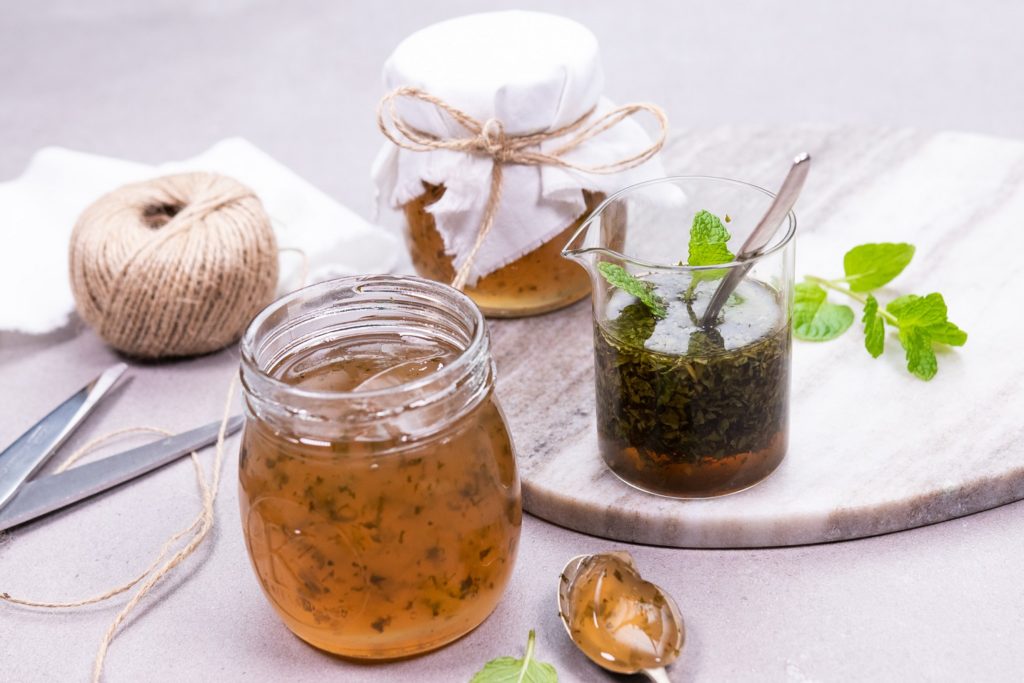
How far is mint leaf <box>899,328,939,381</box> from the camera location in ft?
4.94

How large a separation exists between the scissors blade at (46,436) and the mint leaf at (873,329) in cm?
107

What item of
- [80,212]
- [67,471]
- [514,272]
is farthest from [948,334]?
[80,212]

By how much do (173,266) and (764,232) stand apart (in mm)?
864

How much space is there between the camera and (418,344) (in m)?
1.22

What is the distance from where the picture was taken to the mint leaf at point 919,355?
4.94 feet

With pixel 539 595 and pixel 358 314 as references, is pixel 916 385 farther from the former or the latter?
pixel 358 314

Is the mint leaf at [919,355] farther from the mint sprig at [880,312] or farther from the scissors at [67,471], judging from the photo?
the scissors at [67,471]

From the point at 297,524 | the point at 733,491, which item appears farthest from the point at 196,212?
the point at 733,491

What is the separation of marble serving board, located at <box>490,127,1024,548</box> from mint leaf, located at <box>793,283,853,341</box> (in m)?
0.02

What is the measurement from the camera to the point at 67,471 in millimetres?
1480

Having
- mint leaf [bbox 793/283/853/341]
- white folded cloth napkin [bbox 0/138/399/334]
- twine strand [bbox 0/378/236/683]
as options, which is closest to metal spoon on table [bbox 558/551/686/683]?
twine strand [bbox 0/378/236/683]

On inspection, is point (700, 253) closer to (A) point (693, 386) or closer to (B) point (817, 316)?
(A) point (693, 386)

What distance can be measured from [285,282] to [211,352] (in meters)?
0.21

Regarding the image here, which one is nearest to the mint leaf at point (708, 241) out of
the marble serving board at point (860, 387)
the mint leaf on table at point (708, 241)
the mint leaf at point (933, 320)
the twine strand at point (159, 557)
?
the mint leaf on table at point (708, 241)
